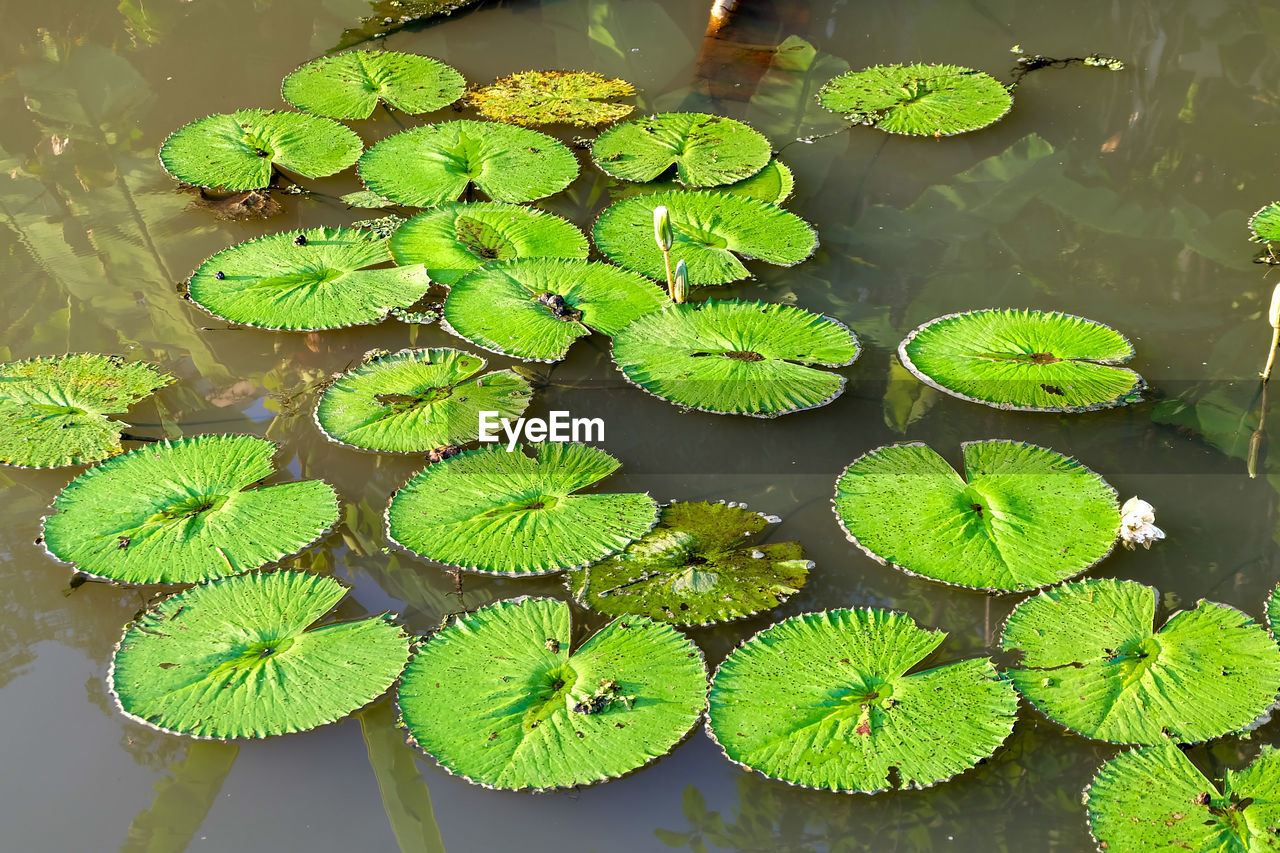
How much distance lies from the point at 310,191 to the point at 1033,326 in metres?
2.69

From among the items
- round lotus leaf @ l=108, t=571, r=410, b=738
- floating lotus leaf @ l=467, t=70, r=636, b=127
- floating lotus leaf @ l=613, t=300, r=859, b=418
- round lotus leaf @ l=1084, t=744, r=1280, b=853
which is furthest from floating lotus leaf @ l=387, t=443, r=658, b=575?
floating lotus leaf @ l=467, t=70, r=636, b=127

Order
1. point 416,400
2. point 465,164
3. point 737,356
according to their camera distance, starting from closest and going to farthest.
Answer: point 416,400
point 737,356
point 465,164

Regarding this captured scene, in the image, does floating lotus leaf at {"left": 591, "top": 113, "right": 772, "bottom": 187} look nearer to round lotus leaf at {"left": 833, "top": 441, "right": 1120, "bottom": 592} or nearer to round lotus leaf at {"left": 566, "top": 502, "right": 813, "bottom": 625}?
round lotus leaf at {"left": 833, "top": 441, "right": 1120, "bottom": 592}

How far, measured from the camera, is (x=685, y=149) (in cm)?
403

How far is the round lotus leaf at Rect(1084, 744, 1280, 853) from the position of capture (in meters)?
1.99

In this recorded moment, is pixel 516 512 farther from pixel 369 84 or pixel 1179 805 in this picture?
pixel 369 84

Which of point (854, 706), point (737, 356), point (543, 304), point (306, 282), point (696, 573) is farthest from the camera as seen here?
point (306, 282)

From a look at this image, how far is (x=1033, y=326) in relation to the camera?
3.20 m

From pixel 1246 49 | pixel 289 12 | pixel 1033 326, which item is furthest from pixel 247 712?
pixel 1246 49

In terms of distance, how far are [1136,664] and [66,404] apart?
301 centimetres

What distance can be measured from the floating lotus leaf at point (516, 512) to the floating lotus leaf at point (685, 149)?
1.49m

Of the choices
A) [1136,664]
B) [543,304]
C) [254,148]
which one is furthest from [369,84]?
[1136,664]

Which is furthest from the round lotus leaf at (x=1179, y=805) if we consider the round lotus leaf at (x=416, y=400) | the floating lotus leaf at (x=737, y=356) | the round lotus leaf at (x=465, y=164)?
the round lotus leaf at (x=465, y=164)

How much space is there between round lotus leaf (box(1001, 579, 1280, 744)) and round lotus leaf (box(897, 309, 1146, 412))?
689 millimetres
